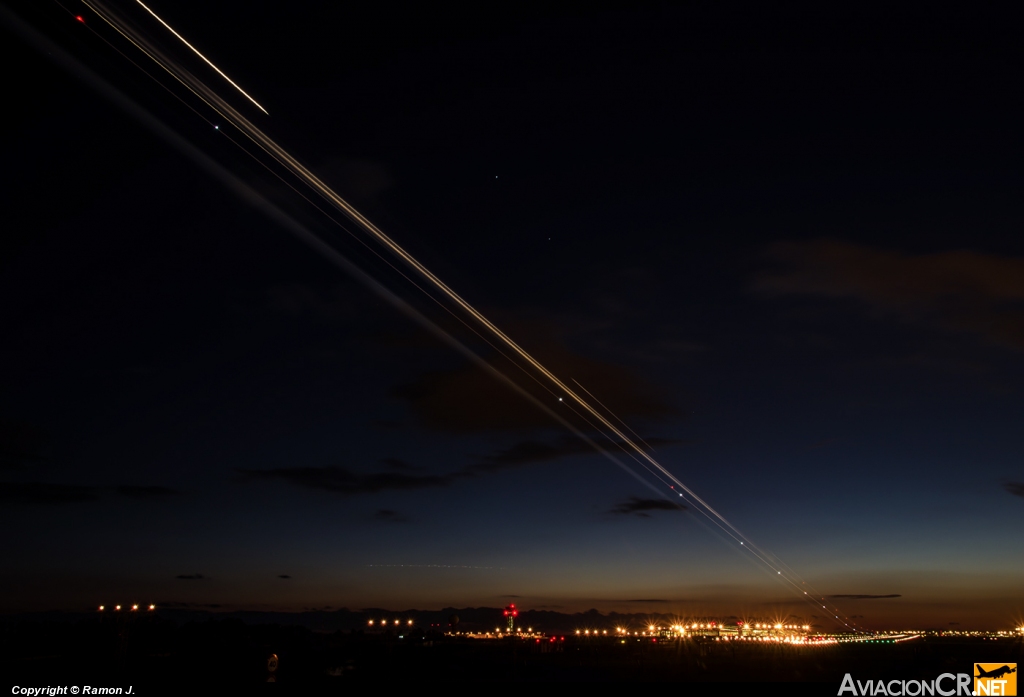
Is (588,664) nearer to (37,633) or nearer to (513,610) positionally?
(513,610)

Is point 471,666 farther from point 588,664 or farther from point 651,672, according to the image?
point 651,672

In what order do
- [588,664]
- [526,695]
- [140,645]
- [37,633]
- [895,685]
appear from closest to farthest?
1. [526,695]
2. [895,685]
3. [588,664]
4. [140,645]
5. [37,633]

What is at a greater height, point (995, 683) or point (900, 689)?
point (995, 683)

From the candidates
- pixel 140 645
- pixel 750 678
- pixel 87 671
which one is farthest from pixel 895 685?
pixel 140 645

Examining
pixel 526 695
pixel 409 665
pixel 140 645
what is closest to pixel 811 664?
pixel 409 665

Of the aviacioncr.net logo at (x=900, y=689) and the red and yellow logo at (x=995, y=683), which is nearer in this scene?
the aviacioncr.net logo at (x=900, y=689)

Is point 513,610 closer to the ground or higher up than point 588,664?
higher up

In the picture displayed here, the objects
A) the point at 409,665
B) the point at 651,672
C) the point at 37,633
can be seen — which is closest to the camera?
the point at 651,672

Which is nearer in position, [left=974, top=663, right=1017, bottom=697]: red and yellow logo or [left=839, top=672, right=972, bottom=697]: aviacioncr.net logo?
[left=839, top=672, right=972, bottom=697]: aviacioncr.net logo

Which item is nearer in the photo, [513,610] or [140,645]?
[513,610]
